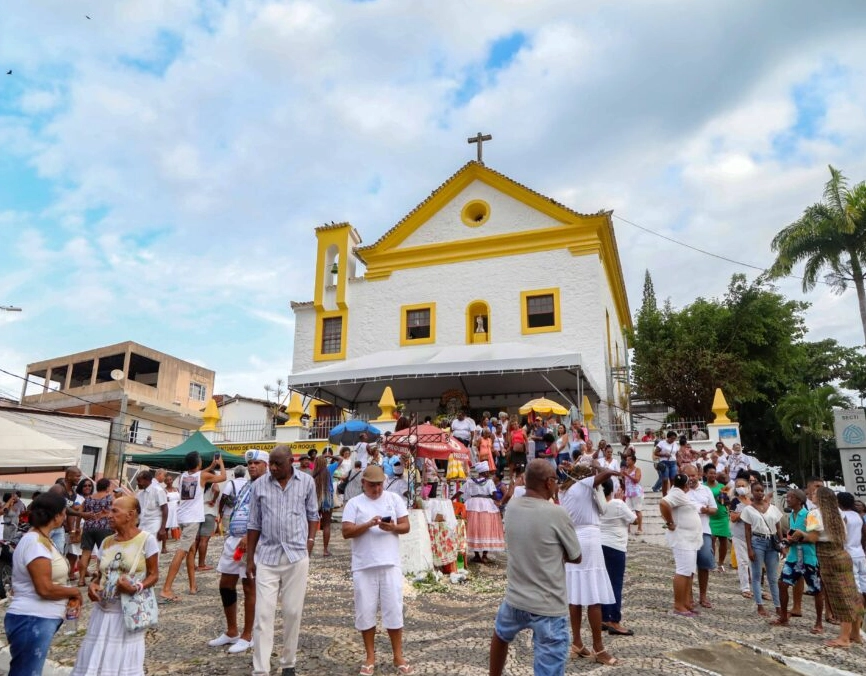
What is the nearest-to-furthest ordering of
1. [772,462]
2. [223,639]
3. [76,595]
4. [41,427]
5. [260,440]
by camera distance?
1. [76,595]
2. [223,639]
3. [260,440]
4. [41,427]
5. [772,462]

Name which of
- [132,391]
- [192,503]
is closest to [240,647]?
[192,503]

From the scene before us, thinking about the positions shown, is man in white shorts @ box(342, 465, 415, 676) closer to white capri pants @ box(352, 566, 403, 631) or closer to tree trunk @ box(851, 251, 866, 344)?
white capri pants @ box(352, 566, 403, 631)

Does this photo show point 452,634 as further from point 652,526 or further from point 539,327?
point 539,327

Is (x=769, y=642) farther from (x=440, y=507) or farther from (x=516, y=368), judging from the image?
(x=516, y=368)

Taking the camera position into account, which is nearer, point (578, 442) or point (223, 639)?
point (223, 639)

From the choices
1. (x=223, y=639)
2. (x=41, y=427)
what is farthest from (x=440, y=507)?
(x=41, y=427)

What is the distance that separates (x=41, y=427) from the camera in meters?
25.7

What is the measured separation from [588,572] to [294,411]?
1565 centimetres

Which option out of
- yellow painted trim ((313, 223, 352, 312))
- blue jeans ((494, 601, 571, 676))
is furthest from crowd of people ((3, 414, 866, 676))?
yellow painted trim ((313, 223, 352, 312))

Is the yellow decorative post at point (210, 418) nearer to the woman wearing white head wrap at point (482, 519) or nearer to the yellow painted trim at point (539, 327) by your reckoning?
the yellow painted trim at point (539, 327)

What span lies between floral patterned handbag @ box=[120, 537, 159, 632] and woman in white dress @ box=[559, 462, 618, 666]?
3.38 meters

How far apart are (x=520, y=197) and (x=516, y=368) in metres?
8.44

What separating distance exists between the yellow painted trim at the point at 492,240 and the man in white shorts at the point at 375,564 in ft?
59.2

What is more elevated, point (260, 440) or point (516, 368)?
point (516, 368)
